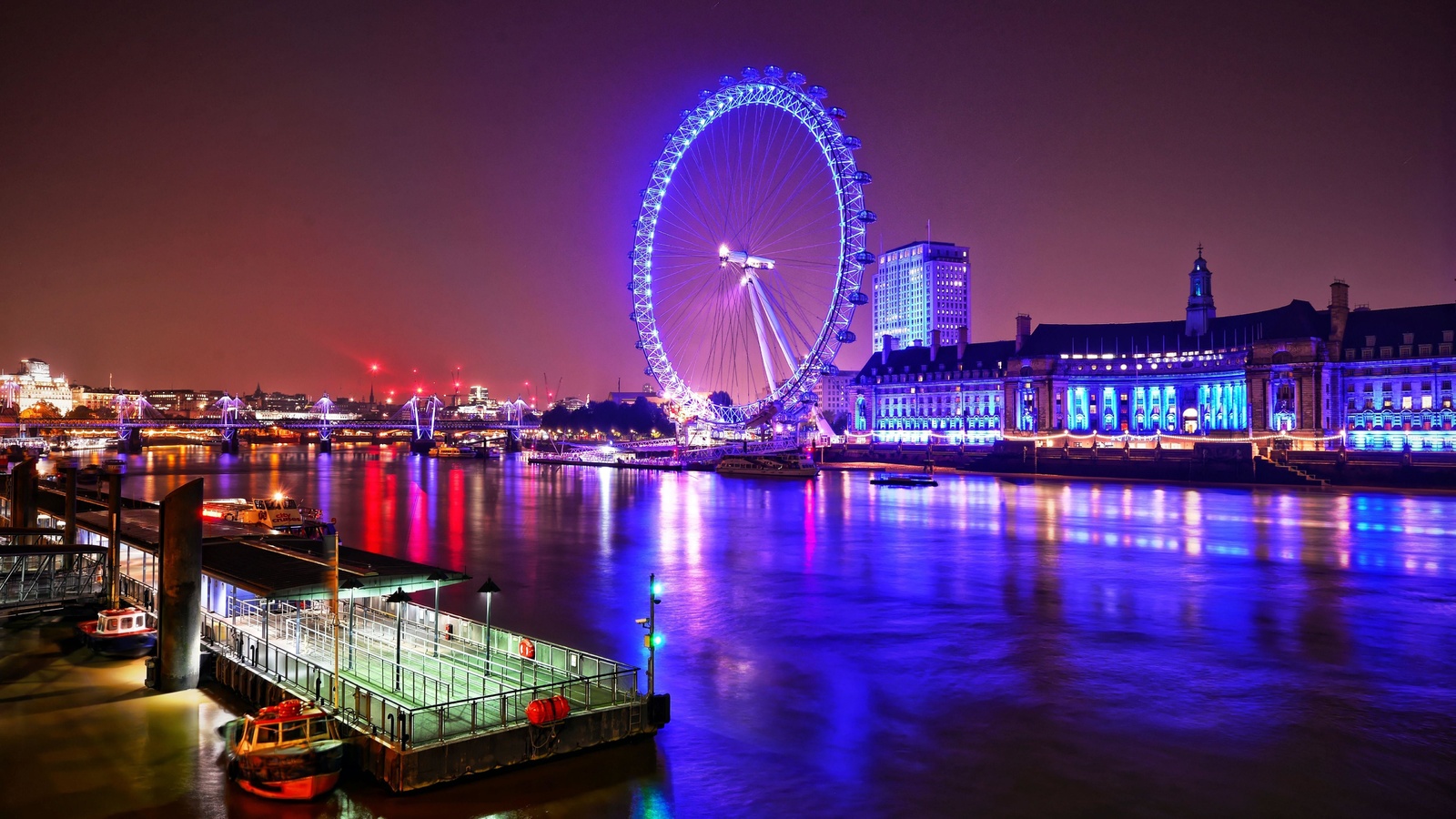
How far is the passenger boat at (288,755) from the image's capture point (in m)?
16.8

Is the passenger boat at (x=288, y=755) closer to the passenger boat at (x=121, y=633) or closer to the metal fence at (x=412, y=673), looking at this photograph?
the metal fence at (x=412, y=673)

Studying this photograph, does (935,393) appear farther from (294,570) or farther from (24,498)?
(294,570)

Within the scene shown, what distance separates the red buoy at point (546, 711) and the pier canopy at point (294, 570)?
175 inches

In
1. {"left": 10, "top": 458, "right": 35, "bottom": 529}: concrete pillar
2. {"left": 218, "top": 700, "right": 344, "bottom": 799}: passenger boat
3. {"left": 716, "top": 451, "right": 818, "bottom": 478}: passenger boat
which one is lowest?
{"left": 218, "top": 700, "right": 344, "bottom": 799}: passenger boat

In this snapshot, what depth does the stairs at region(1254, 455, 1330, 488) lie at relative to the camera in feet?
311

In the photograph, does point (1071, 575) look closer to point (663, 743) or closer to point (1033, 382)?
point (663, 743)

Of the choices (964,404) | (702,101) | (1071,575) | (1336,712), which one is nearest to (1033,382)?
(964,404)

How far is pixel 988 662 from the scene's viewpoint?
26859 millimetres

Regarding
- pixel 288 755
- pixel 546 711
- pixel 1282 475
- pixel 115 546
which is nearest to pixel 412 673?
pixel 288 755

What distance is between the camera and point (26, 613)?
1230 inches

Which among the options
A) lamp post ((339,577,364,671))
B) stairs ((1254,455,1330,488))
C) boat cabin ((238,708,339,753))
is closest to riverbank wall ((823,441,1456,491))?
stairs ((1254,455,1330,488))

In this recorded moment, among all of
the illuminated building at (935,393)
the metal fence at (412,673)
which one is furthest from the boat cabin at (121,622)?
the illuminated building at (935,393)

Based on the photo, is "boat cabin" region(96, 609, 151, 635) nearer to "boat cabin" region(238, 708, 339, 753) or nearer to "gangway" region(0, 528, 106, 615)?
"gangway" region(0, 528, 106, 615)

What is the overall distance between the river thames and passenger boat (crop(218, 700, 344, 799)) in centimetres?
33
